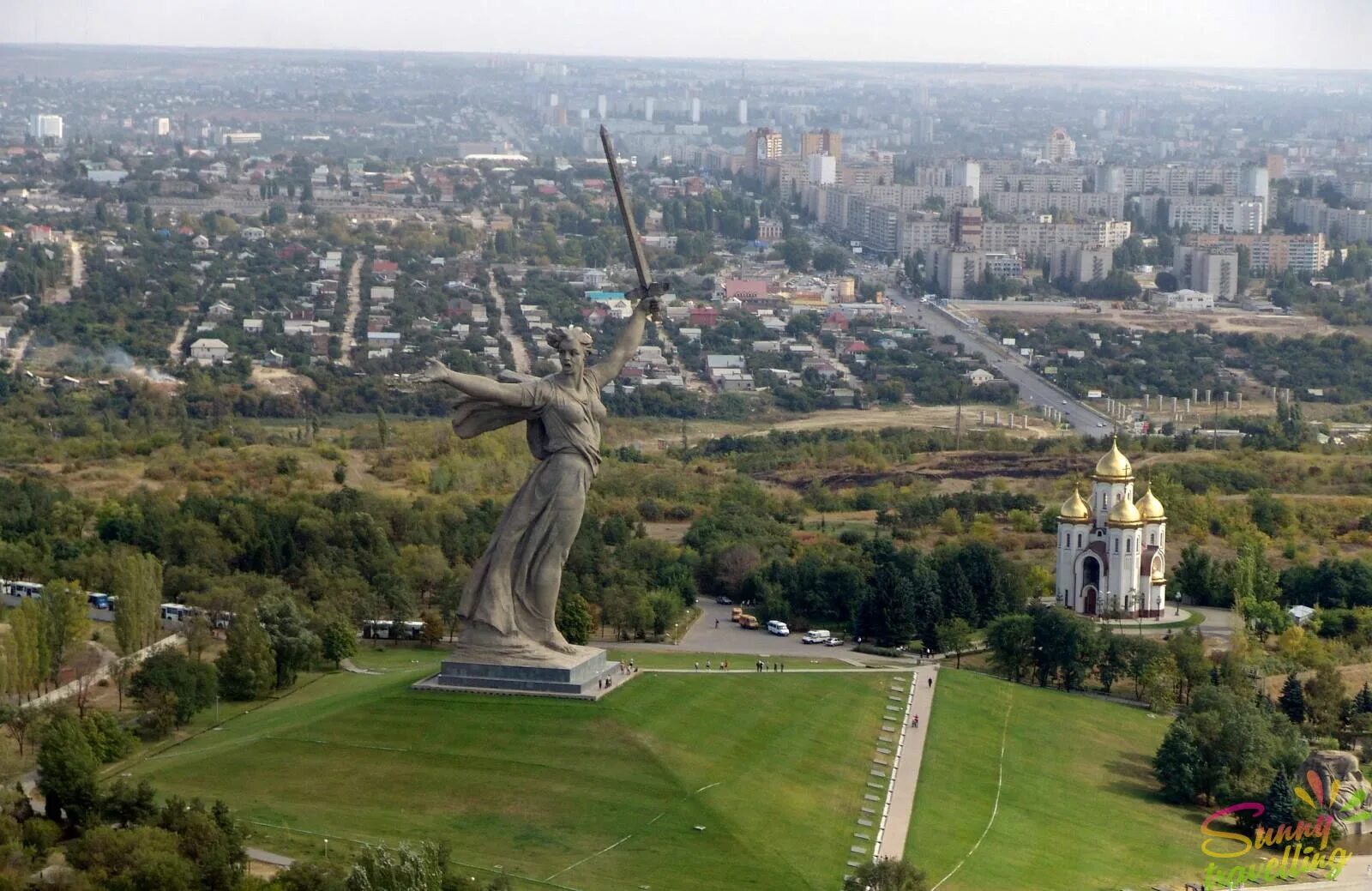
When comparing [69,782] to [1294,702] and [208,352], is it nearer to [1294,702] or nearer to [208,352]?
[1294,702]

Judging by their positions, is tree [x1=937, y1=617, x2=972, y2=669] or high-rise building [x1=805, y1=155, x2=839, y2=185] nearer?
tree [x1=937, y1=617, x2=972, y2=669]

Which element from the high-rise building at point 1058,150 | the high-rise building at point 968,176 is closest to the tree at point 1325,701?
the high-rise building at point 968,176

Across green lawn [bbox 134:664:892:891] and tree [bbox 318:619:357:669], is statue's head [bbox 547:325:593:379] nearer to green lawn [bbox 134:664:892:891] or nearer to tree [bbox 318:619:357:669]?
green lawn [bbox 134:664:892:891]

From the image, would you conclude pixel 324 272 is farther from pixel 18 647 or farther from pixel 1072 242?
pixel 18 647

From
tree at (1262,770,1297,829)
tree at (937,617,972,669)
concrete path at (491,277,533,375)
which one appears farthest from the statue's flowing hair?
concrete path at (491,277,533,375)

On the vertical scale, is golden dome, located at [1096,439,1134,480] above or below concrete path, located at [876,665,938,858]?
above

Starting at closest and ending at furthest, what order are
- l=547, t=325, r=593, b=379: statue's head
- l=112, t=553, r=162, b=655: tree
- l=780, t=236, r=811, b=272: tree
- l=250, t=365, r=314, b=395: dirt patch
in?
l=547, t=325, r=593, b=379: statue's head < l=112, t=553, r=162, b=655: tree < l=250, t=365, r=314, b=395: dirt patch < l=780, t=236, r=811, b=272: tree

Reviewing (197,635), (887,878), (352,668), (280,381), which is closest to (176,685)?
(352,668)

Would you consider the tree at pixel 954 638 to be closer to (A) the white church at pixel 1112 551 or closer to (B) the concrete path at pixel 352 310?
(A) the white church at pixel 1112 551

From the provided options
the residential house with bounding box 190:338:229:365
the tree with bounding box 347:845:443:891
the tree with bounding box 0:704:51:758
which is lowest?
the residential house with bounding box 190:338:229:365
